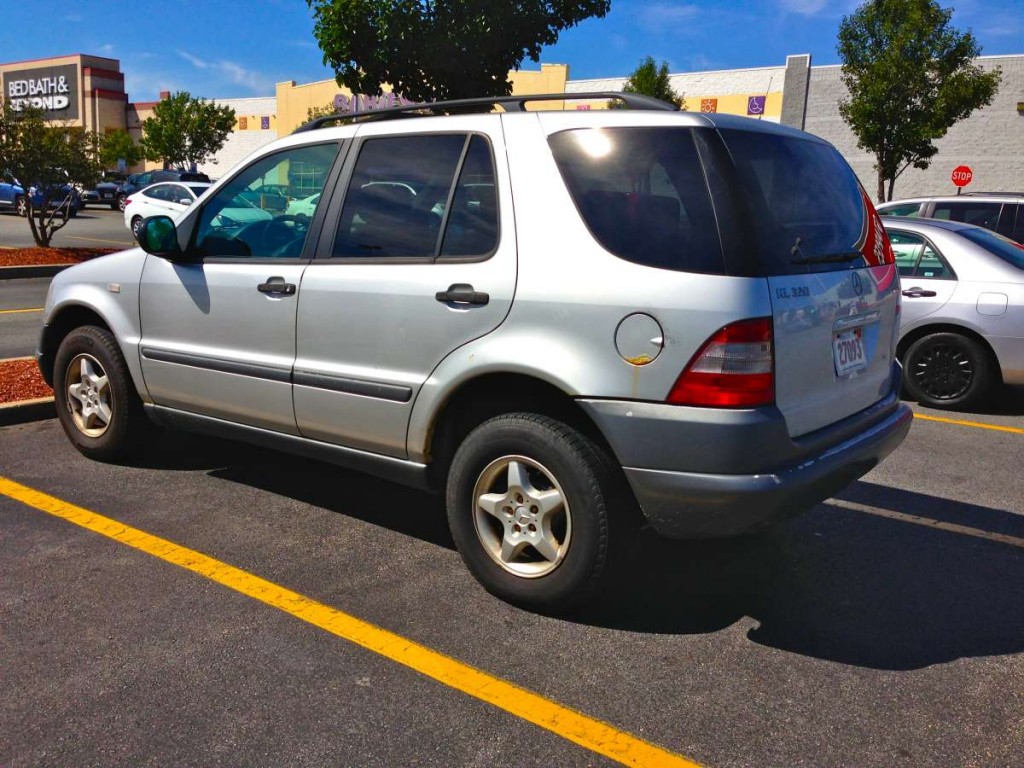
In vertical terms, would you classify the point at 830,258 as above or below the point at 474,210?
below

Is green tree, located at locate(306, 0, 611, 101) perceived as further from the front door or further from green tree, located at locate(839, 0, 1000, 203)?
the front door

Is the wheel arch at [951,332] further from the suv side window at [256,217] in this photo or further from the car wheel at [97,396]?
the car wheel at [97,396]

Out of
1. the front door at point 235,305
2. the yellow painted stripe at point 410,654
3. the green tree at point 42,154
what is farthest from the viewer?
the green tree at point 42,154

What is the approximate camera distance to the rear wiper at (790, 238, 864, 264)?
10.9 feet

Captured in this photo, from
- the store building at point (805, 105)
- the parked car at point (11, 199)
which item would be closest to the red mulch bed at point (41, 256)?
the store building at point (805, 105)

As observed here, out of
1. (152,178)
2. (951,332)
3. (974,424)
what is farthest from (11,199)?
(974,424)

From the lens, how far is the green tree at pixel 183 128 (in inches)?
1937

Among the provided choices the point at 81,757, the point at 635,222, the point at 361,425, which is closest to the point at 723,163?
the point at 635,222

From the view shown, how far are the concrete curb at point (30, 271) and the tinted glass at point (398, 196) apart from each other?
1335cm

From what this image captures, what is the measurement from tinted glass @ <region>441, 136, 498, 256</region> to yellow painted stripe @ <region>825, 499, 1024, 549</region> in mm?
2521

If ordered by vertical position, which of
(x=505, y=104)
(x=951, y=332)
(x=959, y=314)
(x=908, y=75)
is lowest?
(x=951, y=332)

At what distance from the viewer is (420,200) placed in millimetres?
3852

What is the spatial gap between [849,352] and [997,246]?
4752mm

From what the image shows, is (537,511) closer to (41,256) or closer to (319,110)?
(41,256)
